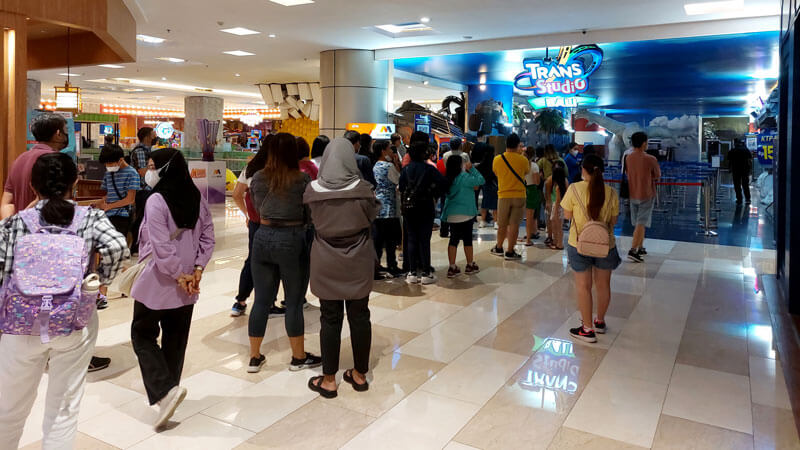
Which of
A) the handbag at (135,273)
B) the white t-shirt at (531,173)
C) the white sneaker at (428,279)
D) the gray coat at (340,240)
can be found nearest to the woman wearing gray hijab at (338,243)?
the gray coat at (340,240)

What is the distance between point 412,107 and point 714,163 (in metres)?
7.67

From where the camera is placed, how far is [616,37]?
10320mm

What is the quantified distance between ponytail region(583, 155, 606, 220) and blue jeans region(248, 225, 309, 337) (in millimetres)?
2129

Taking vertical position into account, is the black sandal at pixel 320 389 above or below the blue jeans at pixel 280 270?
below

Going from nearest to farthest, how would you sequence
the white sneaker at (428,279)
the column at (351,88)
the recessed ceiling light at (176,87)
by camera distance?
the white sneaker at (428,279)
the column at (351,88)
the recessed ceiling light at (176,87)

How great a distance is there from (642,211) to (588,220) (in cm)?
371

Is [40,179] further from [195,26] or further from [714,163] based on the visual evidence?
[714,163]

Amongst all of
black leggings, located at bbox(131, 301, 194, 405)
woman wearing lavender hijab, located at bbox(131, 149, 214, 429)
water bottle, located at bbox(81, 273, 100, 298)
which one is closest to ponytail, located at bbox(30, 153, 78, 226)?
water bottle, located at bbox(81, 273, 100, 298)

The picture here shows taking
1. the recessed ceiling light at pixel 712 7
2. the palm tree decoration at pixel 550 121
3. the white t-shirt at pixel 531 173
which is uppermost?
the recessed ceiling light at pixel 712 7

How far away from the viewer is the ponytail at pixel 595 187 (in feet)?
14.3

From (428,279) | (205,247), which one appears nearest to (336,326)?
(205,247)

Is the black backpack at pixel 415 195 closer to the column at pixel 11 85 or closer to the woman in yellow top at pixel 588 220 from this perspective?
the woman in yellow top at pixel 588 220

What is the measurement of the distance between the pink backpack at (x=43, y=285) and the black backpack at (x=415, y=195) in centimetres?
398

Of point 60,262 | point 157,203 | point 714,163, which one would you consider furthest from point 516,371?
point 714,163
